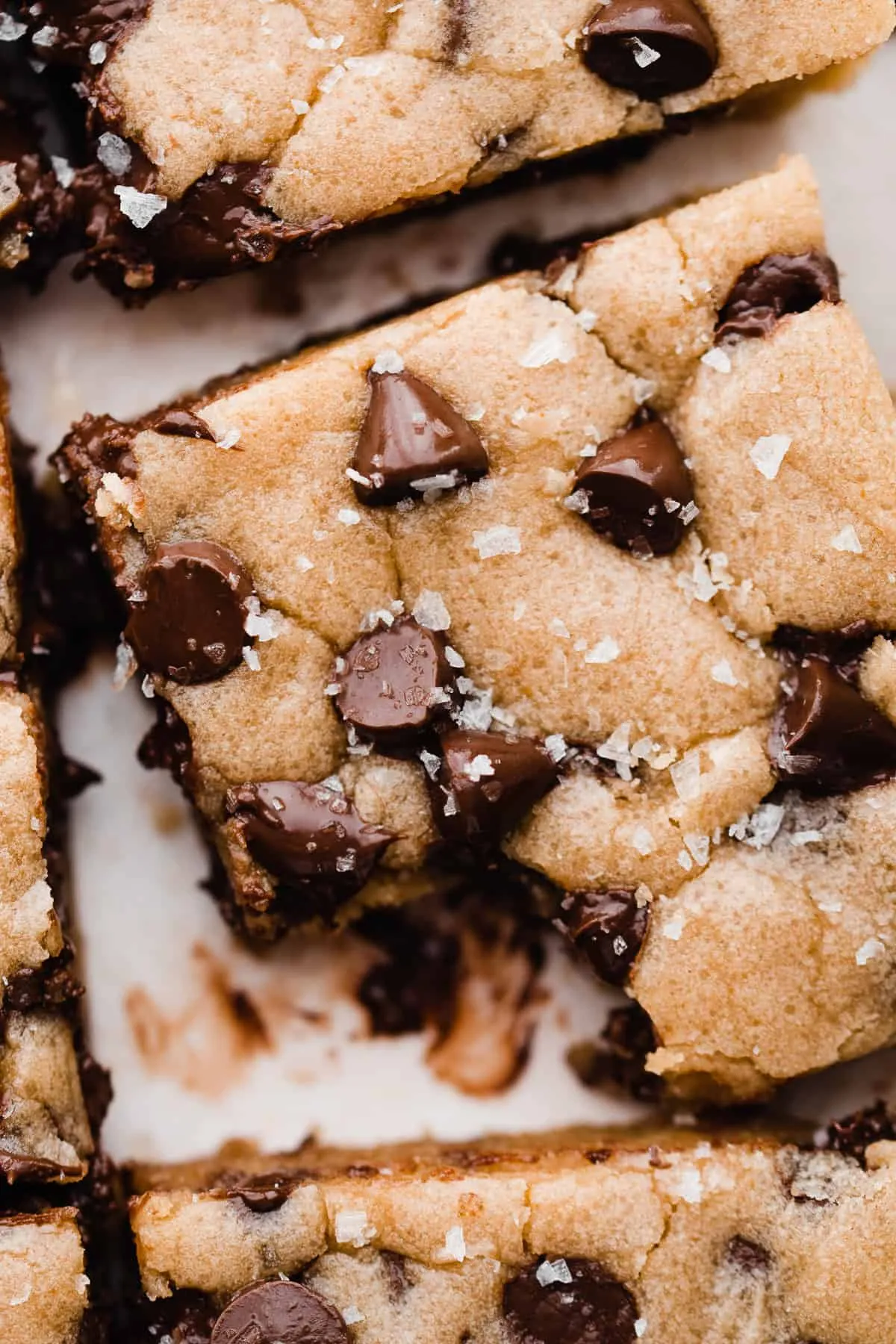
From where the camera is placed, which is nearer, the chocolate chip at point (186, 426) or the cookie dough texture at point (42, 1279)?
the cookie dough texture at point (42, 1279)

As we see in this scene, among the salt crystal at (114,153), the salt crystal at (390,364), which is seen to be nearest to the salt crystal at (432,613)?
the salt crystal at (390,364)

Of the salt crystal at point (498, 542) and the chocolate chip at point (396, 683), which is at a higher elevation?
the salt crystal at point (498, 542)

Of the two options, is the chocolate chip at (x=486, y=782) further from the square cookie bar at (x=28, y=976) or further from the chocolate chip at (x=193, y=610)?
the square cookie bar at (x=28, y=976)

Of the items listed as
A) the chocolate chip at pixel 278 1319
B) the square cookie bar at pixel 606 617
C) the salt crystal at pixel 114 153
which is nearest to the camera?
the chocolate chip at pixel 278 1319

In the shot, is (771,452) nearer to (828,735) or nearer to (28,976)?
(828,735)

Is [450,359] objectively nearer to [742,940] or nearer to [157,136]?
[157,136]

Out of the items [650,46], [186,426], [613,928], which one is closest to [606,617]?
[613,928]

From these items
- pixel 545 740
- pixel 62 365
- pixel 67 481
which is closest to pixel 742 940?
pixel 545 740

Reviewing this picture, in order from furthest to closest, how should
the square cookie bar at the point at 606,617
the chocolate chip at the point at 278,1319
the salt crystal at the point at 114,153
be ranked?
Answer: the salt crystal at the point at 114,153 → the square cookie bar at the point at 606,617 → the chocolate chip at the point at 278,1319

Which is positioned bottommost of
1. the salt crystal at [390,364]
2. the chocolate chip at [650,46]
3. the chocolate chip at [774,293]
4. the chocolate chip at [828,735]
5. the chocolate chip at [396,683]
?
the chocolate chip at [828,735]

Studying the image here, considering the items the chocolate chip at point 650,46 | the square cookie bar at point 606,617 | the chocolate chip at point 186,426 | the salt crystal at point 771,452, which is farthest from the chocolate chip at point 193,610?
the chocolate chip at point 650,46
